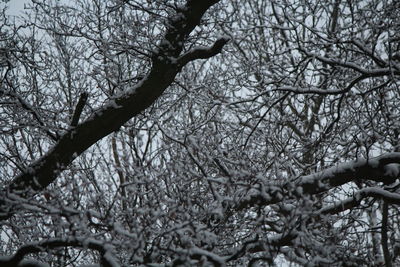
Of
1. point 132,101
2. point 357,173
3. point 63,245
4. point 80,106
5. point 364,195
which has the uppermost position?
point 132,101

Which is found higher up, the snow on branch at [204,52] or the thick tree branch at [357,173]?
the snow on branch at [204,52]

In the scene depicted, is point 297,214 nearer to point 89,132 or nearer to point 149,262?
point 149,262

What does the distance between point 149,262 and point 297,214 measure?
1.32 m

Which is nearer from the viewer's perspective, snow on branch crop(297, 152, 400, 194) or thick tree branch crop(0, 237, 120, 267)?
thick tree branch crop(0, 237, 120, 267)

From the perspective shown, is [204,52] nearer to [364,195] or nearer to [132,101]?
[132,101]

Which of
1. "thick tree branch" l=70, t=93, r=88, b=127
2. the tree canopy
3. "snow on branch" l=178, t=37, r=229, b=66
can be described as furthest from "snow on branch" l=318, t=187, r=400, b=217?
"thick tree branch" l=70, t=93, r=88, b=127

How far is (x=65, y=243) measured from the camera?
3.73 metres

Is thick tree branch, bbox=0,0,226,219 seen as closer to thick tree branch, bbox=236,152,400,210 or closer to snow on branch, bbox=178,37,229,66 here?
snow on branch, bbox=178,37,229,66

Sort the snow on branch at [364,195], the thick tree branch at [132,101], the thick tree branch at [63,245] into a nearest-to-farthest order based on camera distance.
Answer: the thick tree branch at [63,245] < the snow on branch at [364,195] < the thick tree branch at [132,101]

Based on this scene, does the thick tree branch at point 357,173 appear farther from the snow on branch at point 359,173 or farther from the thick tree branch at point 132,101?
the thick tree branch at point 132,101

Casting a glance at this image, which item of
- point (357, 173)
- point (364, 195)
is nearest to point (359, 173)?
point (357, 173)

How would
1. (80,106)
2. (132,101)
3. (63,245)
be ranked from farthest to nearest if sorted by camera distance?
(132,101) < (80,106) < (63,245)

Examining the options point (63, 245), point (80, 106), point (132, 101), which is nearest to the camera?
point (63, 245)

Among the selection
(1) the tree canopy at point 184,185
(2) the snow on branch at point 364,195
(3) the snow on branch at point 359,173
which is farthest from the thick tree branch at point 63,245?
(2) the snow on branch at point 364,195
